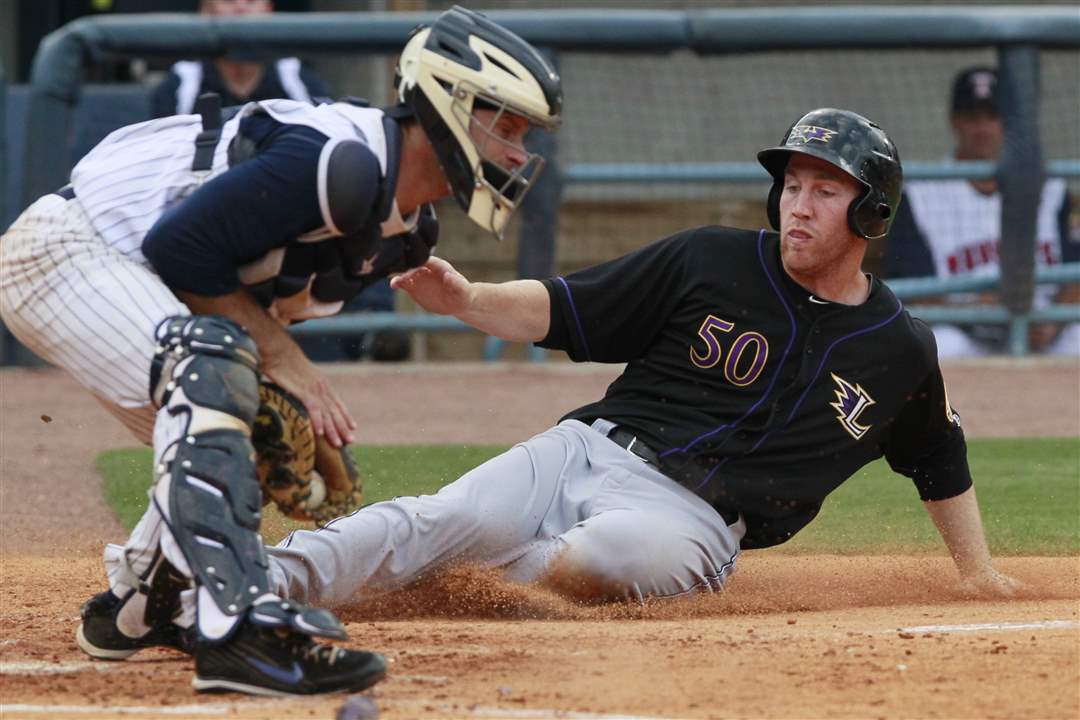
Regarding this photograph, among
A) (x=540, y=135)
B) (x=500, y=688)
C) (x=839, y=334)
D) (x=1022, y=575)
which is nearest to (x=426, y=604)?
(x=500, y=688)

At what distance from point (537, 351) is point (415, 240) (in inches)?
248

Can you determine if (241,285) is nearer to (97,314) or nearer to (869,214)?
(97,314)

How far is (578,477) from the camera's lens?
438cm

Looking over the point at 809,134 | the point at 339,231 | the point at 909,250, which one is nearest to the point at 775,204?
the point at 809,134

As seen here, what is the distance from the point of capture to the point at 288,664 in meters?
3.10

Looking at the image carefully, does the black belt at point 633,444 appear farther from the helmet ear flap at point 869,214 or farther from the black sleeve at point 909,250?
the black sleeve at point 909,250

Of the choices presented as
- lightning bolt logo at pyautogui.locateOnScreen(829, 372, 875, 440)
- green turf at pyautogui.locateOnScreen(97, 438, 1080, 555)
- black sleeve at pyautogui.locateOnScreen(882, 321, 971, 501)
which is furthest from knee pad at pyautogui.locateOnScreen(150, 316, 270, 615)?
green turf at pyautogui.locateOnScreen(97, 438, 1080, 555)

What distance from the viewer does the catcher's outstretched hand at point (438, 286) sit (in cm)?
416

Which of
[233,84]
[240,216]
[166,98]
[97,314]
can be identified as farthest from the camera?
[233,84]

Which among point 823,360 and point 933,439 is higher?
point 823,360

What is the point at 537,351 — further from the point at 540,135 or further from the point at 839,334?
the point at 839,334

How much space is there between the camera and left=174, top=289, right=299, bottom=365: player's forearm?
11.1ft

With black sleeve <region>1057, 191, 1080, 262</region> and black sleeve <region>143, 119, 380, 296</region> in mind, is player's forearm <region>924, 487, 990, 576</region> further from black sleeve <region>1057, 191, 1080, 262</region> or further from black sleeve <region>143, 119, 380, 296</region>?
black sleeve <region>1057, 191, 1080, 262</region>

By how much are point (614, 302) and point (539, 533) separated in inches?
26.8
